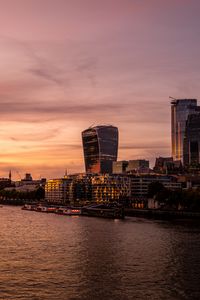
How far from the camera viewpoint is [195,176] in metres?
185

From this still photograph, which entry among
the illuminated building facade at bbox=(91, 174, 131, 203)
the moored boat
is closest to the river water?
the moored boat

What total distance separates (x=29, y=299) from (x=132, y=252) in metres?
17.8

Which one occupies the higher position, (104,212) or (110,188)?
(110,188)

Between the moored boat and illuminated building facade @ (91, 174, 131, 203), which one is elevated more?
illuminated building facade @ (91, 174, 131, 203)

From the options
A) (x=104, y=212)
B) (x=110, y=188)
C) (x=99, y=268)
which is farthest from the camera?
(x=110, y=188)

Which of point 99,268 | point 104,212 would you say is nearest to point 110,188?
point 104,212

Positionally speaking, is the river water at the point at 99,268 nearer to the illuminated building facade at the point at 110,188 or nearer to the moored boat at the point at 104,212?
the moored boat at the point at 104,212

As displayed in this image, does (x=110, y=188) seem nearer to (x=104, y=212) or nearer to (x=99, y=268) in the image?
(x=104, y=212)

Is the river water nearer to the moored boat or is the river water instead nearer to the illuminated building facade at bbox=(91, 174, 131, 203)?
the moored boat

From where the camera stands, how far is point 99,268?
1388 inches

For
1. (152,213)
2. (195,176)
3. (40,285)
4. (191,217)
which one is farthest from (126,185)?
(40,285)

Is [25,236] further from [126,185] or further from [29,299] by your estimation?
[126,185]

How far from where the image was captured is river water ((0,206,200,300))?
2825cm

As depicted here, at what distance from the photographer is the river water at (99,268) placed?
2825cm
